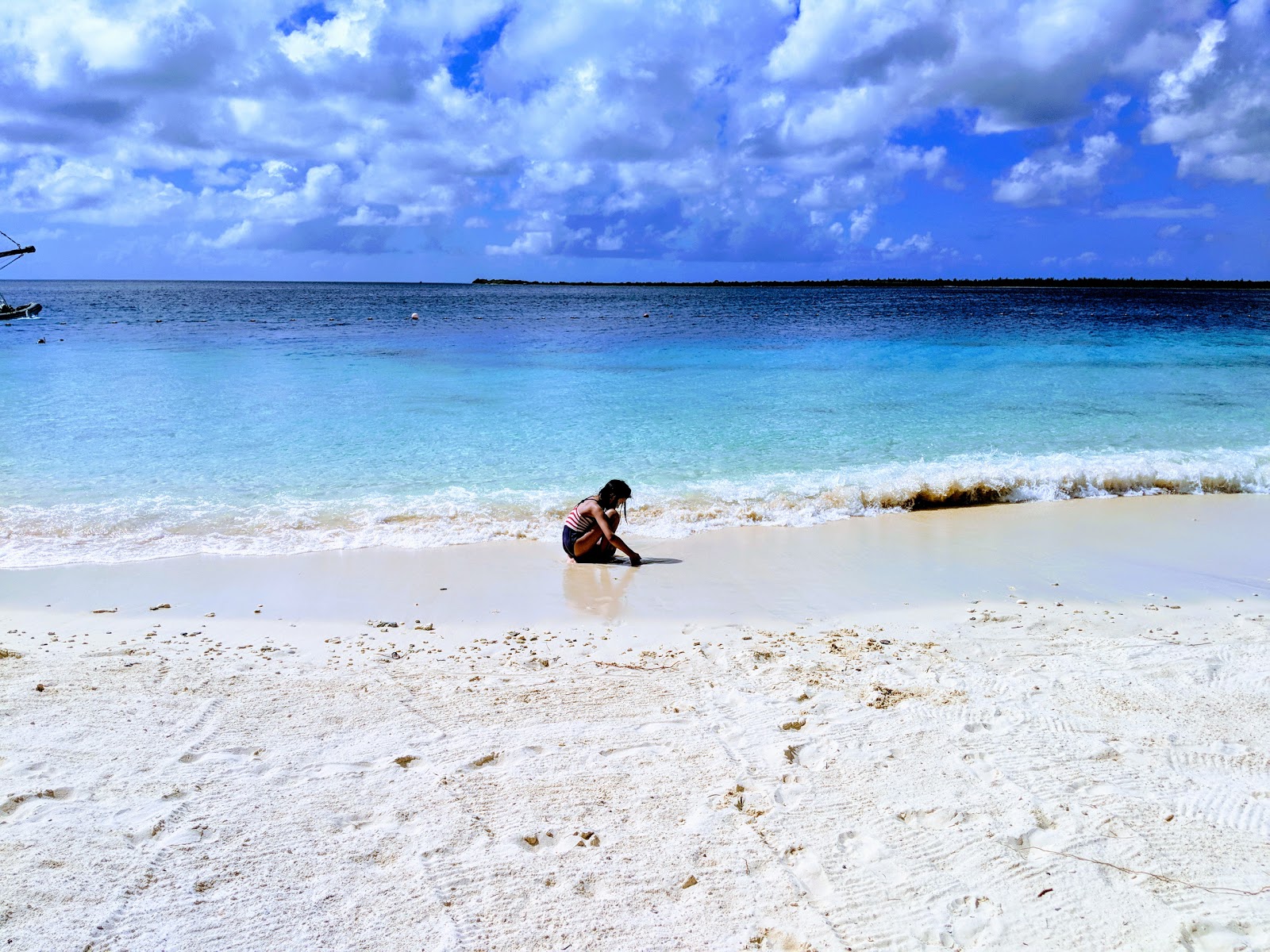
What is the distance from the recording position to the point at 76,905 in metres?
3.05

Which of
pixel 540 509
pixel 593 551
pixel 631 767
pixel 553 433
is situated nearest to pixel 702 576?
pixel 593 551

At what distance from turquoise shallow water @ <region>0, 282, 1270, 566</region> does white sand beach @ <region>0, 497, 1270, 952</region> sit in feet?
8.41

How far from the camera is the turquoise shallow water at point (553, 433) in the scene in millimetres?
9914

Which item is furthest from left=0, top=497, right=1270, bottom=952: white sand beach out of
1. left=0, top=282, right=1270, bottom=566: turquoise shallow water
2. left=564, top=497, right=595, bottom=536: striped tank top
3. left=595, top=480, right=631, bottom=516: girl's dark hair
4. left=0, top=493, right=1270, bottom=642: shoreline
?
left=0, top=282, right=1270, bottom=566: turquoise shallow water

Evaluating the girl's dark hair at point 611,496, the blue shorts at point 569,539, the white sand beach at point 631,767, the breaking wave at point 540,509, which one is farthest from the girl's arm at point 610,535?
the breaking wave at point 540,509

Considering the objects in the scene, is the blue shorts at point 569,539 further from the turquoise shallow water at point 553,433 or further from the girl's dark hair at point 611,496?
the turquoise shallow water at point 553,433

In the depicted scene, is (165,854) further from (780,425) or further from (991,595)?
(780,425)

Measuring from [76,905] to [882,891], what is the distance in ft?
10.1

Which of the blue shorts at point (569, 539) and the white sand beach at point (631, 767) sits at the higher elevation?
the blue shorts at point (569, 539)

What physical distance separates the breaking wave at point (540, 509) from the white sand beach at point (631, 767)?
140cm

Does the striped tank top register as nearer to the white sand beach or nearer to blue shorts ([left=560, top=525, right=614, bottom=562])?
blue shorts ([left=560, top=525, right=614, bottom=562])

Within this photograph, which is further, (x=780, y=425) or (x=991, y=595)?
(x=780, y=425)

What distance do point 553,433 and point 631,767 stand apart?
1098 cm

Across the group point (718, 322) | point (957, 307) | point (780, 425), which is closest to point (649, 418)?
point (780, 425)
